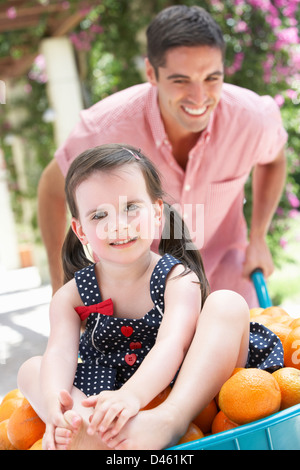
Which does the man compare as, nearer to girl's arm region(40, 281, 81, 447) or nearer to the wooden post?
girl's arm region(40, 281, 81, 447)

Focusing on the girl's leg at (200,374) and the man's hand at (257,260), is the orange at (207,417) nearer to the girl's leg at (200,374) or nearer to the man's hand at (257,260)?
the girl's leg at (200,374)

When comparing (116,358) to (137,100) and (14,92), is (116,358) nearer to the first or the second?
(137,100)

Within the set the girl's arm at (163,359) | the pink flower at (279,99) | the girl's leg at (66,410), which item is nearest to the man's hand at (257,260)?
the girl's arm at (163,359)

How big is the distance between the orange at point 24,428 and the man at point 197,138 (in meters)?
0.50

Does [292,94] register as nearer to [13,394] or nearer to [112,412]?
[13,394]

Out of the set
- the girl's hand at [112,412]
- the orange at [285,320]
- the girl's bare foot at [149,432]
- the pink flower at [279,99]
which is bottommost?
the orange at [285,320]

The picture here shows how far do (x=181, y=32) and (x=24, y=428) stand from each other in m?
1.04

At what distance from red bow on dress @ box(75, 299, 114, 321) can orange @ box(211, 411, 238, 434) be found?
0.23 metres

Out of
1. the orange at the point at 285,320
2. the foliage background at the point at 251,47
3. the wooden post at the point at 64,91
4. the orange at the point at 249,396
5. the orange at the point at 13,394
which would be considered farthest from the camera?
the wooden post at the point at 64,91

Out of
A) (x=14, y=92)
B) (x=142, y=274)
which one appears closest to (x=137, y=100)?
(x=142, y=274)

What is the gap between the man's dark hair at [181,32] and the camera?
1416 mm

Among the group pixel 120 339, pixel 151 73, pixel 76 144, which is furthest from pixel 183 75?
pixel 120 339

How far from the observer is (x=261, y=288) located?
4.68 ft

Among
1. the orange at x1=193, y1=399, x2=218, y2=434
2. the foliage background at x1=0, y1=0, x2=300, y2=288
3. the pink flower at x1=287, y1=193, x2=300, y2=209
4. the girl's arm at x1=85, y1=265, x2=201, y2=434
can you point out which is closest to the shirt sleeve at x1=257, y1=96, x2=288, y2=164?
the girl's arm at x1=85, y1=265, x2=201, y2=434
